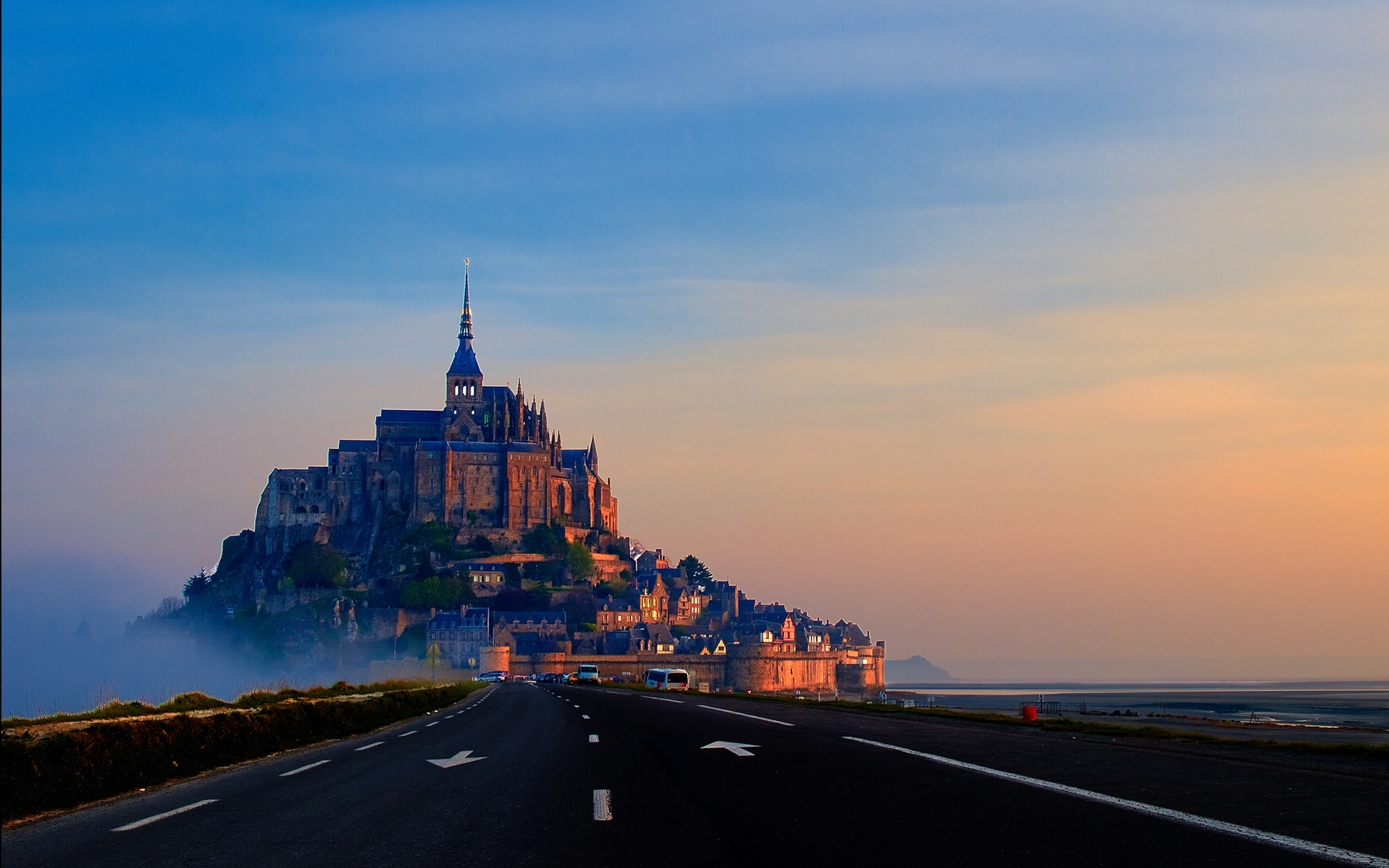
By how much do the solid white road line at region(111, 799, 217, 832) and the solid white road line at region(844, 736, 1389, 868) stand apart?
346 inches

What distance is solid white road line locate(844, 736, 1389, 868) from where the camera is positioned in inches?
332

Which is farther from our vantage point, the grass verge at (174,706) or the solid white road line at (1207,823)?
the grass verge at (174,706)

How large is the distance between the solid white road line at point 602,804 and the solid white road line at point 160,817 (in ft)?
14.9

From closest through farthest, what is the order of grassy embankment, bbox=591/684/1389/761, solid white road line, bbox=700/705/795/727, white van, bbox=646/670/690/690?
grassy embankment, bbox=591/684/1389/761
solid white road line, bbox=700/705/795/727
white van, bbox=646/670/690/690

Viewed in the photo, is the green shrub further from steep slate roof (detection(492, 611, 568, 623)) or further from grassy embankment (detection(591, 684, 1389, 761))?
steep slate roof (detection(492, 611, 568, 623))

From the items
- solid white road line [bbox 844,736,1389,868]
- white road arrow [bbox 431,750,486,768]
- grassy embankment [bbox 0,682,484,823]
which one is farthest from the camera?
white road arrow [bbox 431,750,486,768]

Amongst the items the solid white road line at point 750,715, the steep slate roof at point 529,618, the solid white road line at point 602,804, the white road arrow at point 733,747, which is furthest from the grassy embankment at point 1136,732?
the steep slate roof at point 529,618

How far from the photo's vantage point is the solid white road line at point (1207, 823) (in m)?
8.44

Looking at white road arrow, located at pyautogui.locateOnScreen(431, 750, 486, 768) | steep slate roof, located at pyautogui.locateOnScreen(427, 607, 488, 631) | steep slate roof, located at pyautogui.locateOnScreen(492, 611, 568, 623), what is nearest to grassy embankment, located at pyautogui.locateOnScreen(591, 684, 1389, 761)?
white road arrow, located at pyautogui.locateOnScreen(431, 750, 486, 768)

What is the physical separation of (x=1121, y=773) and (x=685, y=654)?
184216 mm

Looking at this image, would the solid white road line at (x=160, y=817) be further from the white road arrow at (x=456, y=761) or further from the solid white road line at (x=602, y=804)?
the solid white road line at (x=602, y=804)

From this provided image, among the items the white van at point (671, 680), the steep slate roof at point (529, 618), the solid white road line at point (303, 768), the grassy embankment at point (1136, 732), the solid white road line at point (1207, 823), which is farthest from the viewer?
the steep slate roof at point (529, 618)

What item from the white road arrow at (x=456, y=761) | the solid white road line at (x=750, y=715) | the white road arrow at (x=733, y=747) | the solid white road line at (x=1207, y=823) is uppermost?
the solid white road line at (x=1207, y=823)

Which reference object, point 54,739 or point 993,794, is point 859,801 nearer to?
point 993,794
